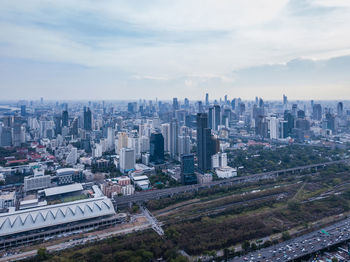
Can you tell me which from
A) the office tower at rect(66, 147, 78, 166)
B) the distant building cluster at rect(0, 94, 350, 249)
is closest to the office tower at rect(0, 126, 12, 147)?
the distant building cluster at rect(0, 94, 350, 249)

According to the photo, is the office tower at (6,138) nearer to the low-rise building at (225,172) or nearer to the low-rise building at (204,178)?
the low-rise building at (204,178)

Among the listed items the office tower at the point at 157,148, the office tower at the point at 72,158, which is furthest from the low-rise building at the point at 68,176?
the office tower at the point at 157,148

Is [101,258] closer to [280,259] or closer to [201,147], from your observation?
[280,259]

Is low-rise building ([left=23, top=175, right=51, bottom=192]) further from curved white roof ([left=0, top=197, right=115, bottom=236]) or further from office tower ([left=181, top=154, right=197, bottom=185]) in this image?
office tower ([left=181, top=154, right=197, bottom=185])

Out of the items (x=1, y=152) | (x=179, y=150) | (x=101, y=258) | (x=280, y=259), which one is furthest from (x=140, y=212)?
(x=1, y=152)

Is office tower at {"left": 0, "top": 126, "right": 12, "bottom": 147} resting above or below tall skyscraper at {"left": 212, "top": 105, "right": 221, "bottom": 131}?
below

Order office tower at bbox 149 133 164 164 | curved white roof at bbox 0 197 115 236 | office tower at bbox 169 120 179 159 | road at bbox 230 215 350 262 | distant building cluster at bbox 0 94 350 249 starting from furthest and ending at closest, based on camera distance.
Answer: office tower at bbox 169 120 179 159, office tower at bbox 149 133 164 164, distant building cluster at bbox 0 94 350 249, curved white roof at bbox 0 197 115 236, road at bbox 230 215 350 262
